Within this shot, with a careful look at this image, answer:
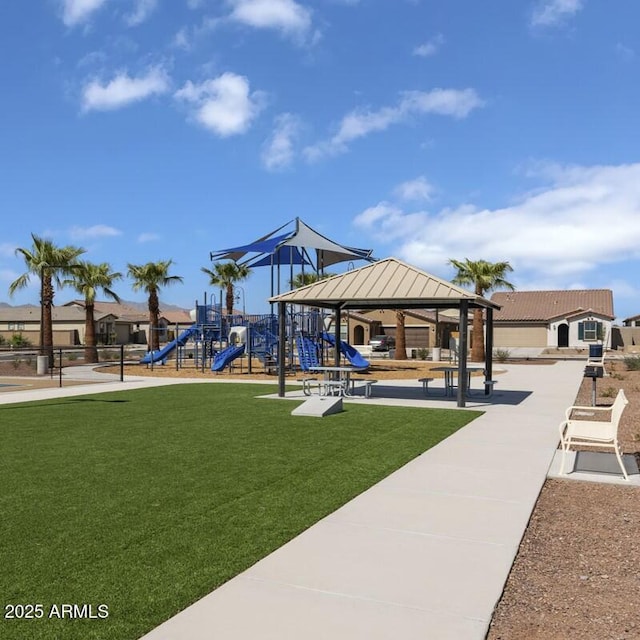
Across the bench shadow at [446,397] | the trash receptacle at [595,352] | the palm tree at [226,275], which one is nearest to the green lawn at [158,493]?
the bench shadow at [446,397]

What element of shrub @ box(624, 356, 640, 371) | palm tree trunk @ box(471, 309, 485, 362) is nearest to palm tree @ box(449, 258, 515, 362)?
palm tree trunk @ box(471, 309, 485, 362)

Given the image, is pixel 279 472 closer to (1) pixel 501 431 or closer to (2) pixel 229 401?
(1) pixel 501 431

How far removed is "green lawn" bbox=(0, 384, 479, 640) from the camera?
14.4ft

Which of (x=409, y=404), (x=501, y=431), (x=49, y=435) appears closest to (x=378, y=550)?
(x=501, y=431)

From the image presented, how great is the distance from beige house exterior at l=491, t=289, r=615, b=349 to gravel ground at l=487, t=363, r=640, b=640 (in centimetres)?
5027

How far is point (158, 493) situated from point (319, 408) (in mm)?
6537

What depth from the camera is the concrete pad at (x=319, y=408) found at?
13.1 meters

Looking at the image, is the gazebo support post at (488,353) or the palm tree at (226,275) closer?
the gazebo support post at (488,353)

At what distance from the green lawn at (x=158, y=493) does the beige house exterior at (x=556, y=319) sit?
147 ft

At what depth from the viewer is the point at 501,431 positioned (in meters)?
11.6

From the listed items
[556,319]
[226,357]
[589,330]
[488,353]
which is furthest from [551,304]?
[488,353]

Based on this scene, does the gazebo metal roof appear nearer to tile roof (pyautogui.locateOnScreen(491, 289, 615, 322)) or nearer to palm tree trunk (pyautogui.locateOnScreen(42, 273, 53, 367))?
palm tree trunk (pyautogui.locateOnScreen(42, 273, 53, 367))

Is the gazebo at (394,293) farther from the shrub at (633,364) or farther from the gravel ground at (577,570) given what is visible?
the shrub at (633,364)

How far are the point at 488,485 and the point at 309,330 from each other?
20282mm
